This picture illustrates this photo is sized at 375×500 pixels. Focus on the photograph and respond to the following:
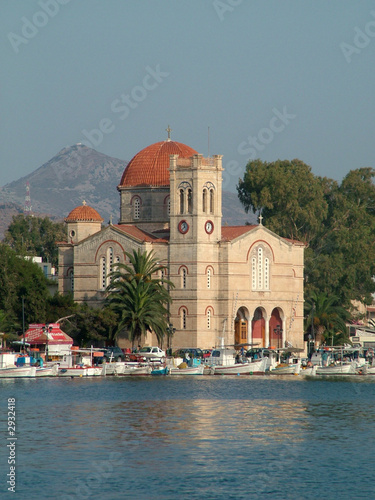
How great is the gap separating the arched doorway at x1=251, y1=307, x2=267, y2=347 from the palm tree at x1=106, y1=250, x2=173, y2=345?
10679 mm

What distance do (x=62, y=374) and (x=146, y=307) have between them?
14167 millimetres

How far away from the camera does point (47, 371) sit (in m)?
87.1

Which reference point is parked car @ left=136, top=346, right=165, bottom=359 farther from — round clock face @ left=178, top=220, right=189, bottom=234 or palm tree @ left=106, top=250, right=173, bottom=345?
round clock face @ left=178, top=220, right=189, bottom=234

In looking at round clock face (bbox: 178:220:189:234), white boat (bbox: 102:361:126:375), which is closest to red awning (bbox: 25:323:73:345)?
white boat (bbox: 102:361:126:375)

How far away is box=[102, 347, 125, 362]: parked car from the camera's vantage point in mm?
95081

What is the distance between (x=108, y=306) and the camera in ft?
332

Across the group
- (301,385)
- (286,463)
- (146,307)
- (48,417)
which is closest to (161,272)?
(146,307)

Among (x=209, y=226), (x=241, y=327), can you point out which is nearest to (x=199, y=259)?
(x=209, y=226)

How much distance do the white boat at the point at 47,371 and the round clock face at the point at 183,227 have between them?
20988mm

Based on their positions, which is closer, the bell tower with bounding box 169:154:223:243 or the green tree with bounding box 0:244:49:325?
the green tree with bounding box 0:244:49:325

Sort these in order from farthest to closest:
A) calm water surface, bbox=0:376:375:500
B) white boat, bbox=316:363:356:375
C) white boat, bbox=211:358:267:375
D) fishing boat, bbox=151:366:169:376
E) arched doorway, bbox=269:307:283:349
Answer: arched doorway, bbox=269:307:283:349 → white boat, bbox=316:363:356:375 → white boat, bbox=211:358:267:375 → fishing boat, bbox=151:366:169:376 → calm water surface, bbox=0:376:375:500

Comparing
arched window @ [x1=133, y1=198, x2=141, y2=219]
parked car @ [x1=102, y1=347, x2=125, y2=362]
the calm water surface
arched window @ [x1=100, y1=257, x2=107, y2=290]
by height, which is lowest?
the calm water surface

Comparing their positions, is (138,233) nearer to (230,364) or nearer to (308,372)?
(230,364)

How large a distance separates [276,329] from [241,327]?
4126 millimetres
